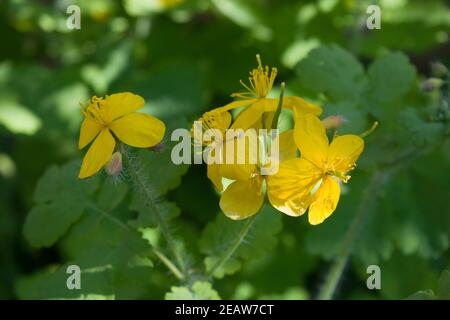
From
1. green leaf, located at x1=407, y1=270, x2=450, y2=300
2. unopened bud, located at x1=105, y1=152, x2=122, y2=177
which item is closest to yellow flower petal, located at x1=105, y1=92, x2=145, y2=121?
unopened bud, located at x1=105, y1=152, x2=122, y2=177

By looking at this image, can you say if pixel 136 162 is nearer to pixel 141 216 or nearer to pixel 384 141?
pixel 141 216

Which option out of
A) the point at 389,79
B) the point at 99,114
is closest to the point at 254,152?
the point at 99,114

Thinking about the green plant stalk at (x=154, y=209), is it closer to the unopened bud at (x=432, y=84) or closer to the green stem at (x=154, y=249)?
the green stem at (x=154, y=249)

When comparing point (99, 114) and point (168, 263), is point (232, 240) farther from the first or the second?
point (99, 114)

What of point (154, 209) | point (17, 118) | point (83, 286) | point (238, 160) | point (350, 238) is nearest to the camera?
point (238, 160)

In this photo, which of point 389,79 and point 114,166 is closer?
point 114,166

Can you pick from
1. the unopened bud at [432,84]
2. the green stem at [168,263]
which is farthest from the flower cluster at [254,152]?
the unopened bud at [432,84]
